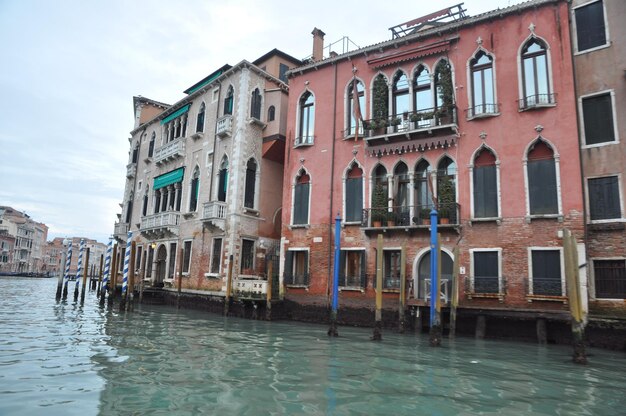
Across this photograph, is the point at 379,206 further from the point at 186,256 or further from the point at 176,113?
the point at 176,113

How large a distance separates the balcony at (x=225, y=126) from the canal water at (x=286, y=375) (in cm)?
1021

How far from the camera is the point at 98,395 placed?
17.8ft

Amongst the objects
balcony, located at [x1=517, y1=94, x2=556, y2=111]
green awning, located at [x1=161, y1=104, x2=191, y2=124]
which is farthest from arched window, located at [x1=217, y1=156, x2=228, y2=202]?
balcony, located at [x1=517, y1=94, x2=556, y2=111]

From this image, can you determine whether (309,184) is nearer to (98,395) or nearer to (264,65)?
(264,65)

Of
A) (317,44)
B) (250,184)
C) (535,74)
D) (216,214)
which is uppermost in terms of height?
(317,44)

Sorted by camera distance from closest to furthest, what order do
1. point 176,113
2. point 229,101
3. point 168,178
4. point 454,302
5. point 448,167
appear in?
point 454,302, point 448,167, point 229,101, point 168,178, point 176,113

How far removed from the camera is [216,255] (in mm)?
18969

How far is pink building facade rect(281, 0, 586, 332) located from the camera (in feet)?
39.7

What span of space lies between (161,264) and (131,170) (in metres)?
8.57

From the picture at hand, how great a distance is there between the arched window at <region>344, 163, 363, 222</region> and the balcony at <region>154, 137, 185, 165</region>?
10.8 metres

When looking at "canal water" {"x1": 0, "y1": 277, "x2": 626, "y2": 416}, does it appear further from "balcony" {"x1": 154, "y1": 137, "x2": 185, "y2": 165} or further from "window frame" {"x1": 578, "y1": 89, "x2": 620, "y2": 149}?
"balcony" {"x1": 154, "y1": 137, "x2": 185, "y2": 165}

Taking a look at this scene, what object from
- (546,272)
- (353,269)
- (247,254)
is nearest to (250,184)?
(247,254)

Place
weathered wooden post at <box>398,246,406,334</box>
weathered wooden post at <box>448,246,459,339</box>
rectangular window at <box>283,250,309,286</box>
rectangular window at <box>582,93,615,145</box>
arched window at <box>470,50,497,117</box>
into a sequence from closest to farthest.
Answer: weathered wooden post at <box>448,246,459,339</box> < rectangular window at <box>582,93,615,145</box> < weathered wooden post at <box>398,246,406,334</box> < arched window at <box>470,50,497,117</box> < rectangular window at <box>283,250,309,286</box>

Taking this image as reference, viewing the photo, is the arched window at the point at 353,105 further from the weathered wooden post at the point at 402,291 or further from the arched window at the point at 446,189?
the weathered wooden post at the point at 402,291
